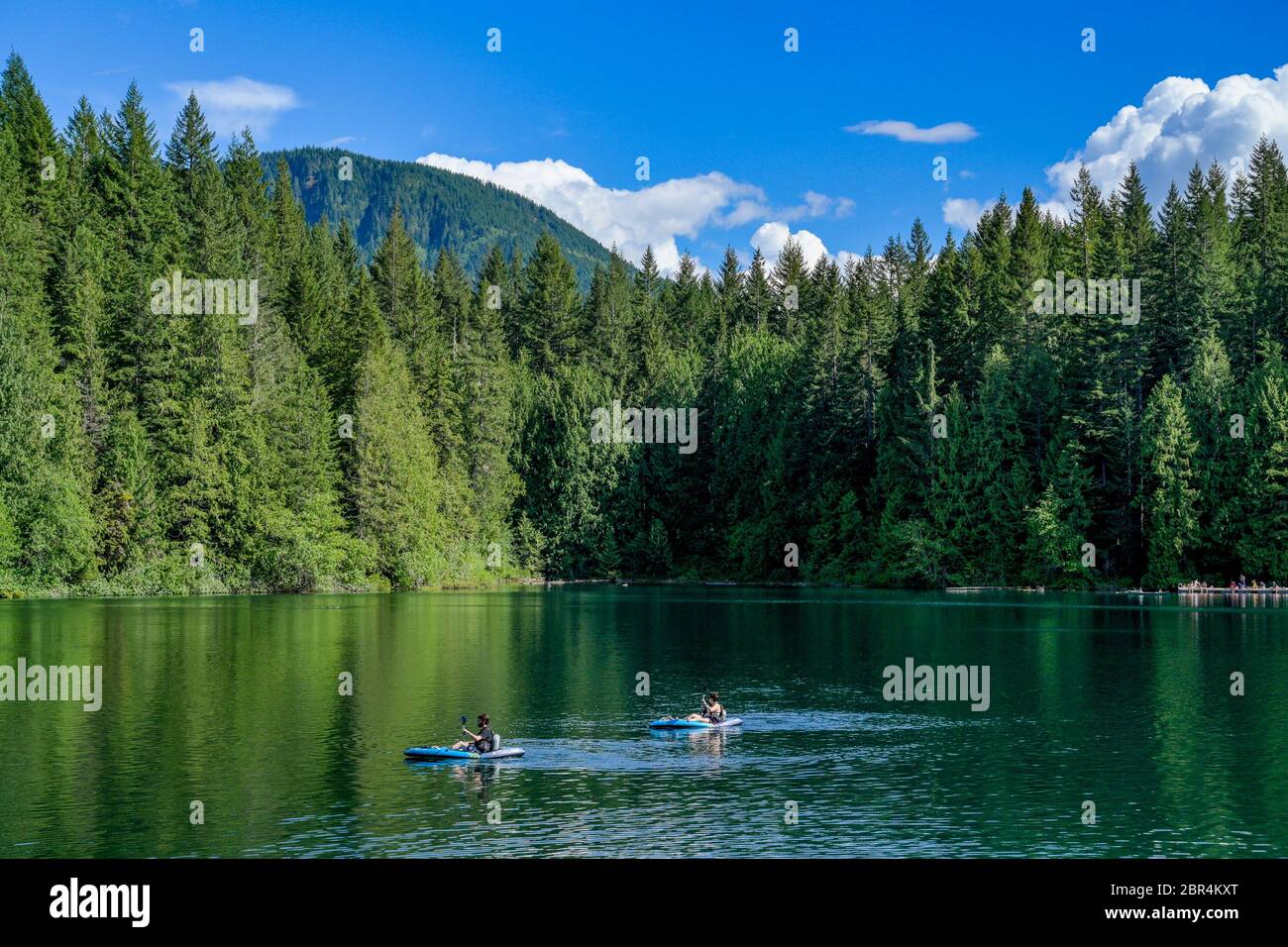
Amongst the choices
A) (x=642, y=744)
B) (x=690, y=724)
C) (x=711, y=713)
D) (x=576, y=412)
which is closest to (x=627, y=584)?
(x=576, y=412)

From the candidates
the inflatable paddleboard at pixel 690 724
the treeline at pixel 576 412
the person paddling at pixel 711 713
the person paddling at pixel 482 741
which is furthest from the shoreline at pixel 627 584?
the person paddling at pixel 711 713

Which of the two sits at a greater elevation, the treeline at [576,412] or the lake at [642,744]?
the treeline at [576,412]

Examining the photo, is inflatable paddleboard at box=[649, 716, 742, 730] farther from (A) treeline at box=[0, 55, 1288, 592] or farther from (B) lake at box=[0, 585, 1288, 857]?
(A) treeline at box=[0, 55, 1288, 592]

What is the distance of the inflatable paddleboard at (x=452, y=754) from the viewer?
37.1m

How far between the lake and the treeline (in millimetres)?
29086

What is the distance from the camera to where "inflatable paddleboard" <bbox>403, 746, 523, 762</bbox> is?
3709 cm

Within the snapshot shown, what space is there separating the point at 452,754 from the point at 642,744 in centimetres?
686

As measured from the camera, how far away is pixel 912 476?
12319 cm

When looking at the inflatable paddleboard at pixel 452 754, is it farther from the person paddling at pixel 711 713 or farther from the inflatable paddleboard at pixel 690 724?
the person paddling at pixel 711 713

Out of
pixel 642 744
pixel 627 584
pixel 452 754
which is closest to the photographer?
pixel 452 754

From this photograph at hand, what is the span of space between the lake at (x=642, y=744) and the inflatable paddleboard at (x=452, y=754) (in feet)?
1.22

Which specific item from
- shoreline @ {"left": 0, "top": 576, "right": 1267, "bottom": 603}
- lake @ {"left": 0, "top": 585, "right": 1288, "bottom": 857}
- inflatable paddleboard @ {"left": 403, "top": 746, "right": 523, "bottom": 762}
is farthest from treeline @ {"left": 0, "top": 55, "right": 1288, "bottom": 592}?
inflatable paddleboard @ {"left": 403, "top": 746, "right": 523, "bottom": 762}

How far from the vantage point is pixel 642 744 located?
41219 millimetres

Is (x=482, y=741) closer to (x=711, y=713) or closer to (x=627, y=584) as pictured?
(x=711, y=713)
